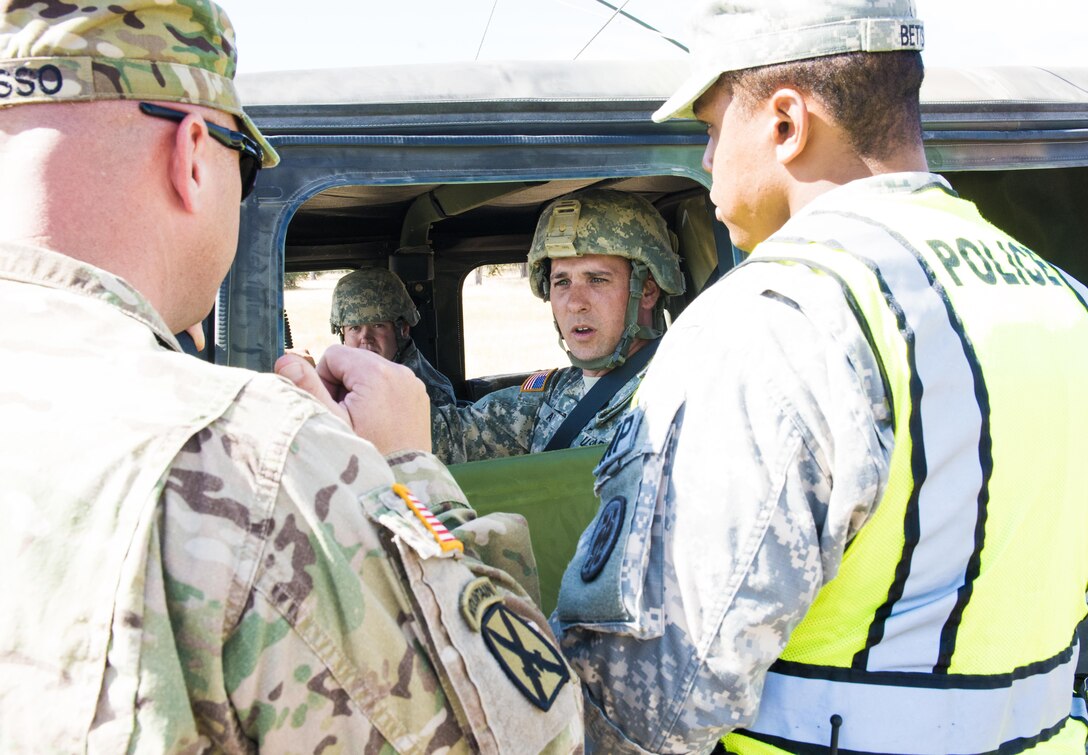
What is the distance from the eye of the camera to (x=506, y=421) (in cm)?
324

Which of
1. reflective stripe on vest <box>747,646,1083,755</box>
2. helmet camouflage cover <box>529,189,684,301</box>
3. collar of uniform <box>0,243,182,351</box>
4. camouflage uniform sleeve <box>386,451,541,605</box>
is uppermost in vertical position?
helmet camouflage cover <box>529,189,684,301</box>

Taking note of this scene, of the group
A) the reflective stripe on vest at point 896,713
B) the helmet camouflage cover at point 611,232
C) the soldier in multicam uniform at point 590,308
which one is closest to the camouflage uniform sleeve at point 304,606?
the reflective stripe on vest at point 896,713

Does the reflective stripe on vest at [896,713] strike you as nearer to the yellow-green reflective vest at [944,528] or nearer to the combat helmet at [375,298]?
the yellow-green reflective vest at [944,528]

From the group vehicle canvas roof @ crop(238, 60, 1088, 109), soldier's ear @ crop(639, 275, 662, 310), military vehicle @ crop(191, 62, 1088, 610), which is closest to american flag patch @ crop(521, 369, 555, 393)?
soldier's ear @ crop(639, 275, 662, 310)

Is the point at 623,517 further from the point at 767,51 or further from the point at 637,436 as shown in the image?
the point at 767,51

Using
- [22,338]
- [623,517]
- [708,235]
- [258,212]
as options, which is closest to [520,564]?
[623,517]

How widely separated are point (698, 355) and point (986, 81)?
1.97m

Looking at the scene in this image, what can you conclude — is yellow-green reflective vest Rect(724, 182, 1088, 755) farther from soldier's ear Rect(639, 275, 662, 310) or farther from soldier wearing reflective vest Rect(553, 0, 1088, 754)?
soldier's ear Rect(639, 275, 662, 310)

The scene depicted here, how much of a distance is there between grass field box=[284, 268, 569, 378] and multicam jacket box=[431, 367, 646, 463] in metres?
9.23

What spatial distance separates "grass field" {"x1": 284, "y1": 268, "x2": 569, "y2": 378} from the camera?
17.8 metres

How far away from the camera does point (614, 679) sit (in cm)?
129

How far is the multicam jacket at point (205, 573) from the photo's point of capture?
2.85ft

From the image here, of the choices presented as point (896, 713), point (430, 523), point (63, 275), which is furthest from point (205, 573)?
point (896, 713)

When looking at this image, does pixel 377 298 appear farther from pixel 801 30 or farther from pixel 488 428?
pixel 801 30
